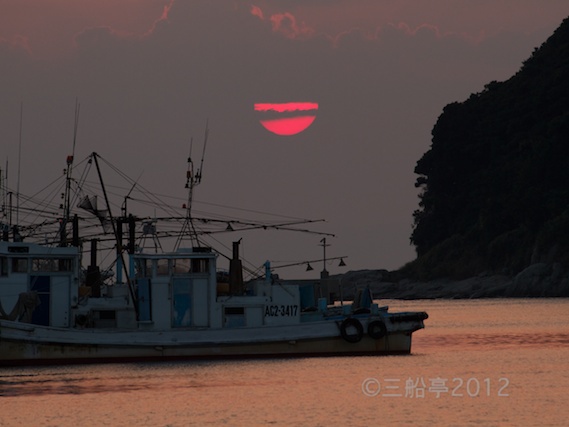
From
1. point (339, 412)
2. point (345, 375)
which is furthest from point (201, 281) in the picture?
point (339, 412)

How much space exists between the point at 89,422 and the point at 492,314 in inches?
4073

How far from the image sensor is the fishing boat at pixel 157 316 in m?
62.0

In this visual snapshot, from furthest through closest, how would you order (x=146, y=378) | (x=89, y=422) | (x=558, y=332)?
(x=558, y=332) → (x=146, y=378) → (x=89, y=422)

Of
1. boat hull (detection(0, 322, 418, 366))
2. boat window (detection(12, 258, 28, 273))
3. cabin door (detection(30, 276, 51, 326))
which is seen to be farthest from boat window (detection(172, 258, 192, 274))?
boat window (detection(12, 258, 28, 273))

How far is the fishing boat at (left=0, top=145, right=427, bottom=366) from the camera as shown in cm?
6200

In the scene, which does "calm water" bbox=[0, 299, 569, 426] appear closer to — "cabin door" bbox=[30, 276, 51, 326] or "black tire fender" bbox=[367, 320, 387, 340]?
"black tire fender" bbox=[367, 320, 387, 340]

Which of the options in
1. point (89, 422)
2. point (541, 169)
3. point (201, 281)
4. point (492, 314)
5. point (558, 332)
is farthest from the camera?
point (541, 169)

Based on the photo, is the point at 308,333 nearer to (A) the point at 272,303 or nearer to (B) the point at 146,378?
(A) the point at 272,303

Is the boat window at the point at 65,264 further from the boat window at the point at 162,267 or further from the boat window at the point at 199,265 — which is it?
the boat window at the point at 199,265

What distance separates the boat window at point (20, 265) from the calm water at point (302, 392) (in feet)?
16.1

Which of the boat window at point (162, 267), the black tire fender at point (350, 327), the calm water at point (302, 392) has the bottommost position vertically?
the calm water at point (302, 392)

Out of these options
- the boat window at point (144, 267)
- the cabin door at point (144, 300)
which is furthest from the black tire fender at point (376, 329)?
the boat window at point (144, 267)

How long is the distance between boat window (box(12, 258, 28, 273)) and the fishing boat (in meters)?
0.05

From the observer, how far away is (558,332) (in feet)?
327
